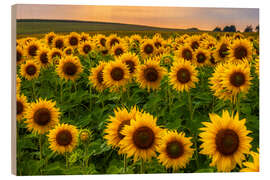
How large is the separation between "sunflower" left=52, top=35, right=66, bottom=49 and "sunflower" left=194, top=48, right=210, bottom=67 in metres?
1.26

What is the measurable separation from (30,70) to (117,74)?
812mm

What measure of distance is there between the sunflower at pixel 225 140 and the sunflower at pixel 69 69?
140 cm

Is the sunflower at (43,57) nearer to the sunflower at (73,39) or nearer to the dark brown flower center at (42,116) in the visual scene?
the sunflower at (73,39)

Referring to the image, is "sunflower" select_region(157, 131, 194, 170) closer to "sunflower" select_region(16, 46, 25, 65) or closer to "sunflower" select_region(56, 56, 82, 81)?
"sunflower" select_region(56, 56, 82, 81)

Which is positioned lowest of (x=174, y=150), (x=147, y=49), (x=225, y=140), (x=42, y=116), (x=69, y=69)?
(x=174, y=150)

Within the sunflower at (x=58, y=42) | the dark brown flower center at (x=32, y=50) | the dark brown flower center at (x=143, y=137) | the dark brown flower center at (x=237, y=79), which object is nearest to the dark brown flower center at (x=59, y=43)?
the sunflower at (x=58, y=42)

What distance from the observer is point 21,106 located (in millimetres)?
2775

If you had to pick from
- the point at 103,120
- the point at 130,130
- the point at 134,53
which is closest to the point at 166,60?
the point at 134,53

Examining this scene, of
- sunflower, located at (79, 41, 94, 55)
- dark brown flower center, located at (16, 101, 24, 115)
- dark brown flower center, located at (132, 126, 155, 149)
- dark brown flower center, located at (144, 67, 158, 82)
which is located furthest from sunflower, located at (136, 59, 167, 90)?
dark brown flower center, located at (16, 101, 24, 115)

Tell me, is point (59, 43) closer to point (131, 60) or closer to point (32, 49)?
point (32, 49)

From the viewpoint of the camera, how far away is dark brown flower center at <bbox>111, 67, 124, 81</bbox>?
9.77ft

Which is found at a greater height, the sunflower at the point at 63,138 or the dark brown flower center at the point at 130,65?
the dark brown flower center at the point at 130,65

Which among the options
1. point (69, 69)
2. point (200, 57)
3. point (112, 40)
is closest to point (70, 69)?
point (69, 69)

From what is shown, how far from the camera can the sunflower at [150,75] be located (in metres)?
3.00
